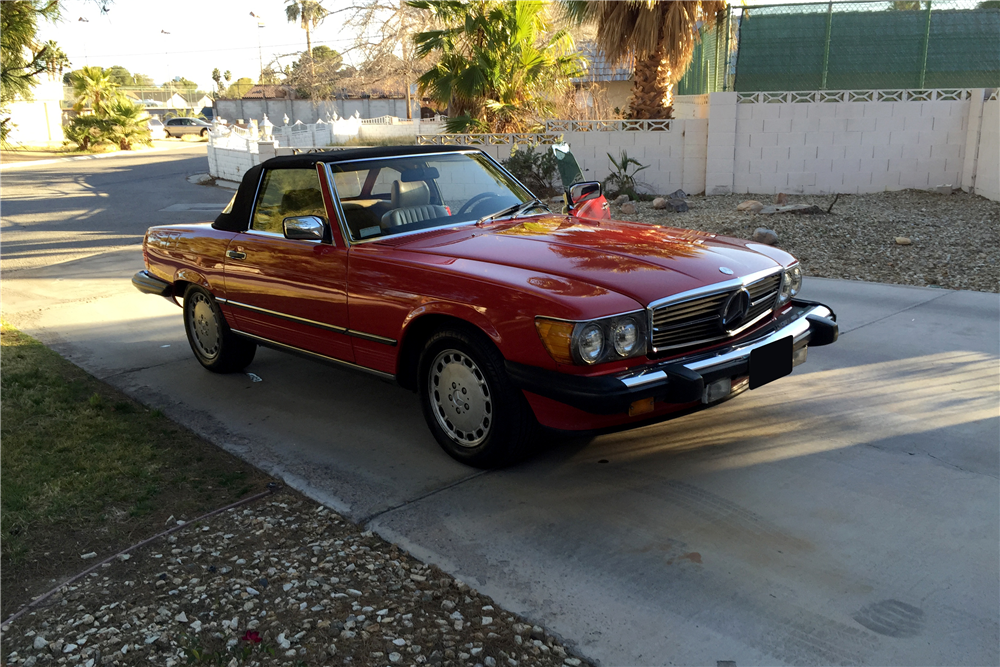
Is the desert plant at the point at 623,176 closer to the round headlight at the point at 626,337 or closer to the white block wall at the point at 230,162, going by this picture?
the white block wall at the point at 230,162

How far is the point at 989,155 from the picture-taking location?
38.6 ft

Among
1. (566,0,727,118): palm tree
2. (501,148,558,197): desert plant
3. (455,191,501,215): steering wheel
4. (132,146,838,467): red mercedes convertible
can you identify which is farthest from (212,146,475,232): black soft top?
(566,0,727,118): palm tree

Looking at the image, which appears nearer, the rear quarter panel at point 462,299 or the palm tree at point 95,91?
the rear quarter panel at point 462,299

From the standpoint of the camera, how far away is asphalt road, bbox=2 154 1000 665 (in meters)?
2.92

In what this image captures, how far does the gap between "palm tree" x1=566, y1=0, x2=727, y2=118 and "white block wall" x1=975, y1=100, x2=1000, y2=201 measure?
15.1 feet

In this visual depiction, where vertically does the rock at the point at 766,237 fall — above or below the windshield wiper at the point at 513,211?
below

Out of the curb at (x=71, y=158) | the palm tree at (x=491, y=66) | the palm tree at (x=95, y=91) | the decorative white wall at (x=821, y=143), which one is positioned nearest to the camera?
the decorative white wall at (x=821, y=143)

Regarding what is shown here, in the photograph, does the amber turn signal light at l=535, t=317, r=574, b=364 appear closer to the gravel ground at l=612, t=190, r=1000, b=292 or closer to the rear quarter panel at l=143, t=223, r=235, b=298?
the rear quarter panel at l=143, t=223, r=235, b=298

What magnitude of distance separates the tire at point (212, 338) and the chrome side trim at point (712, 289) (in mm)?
3179

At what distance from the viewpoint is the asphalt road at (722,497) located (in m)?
2.92

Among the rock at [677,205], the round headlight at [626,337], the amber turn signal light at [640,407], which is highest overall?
the round headlight at [626,337]

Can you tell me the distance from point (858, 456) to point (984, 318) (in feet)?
11.0

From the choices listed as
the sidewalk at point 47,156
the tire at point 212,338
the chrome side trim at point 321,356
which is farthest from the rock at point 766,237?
the sidewalk at point 47,156

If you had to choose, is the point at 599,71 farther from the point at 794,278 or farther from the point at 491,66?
the point at 794,278
